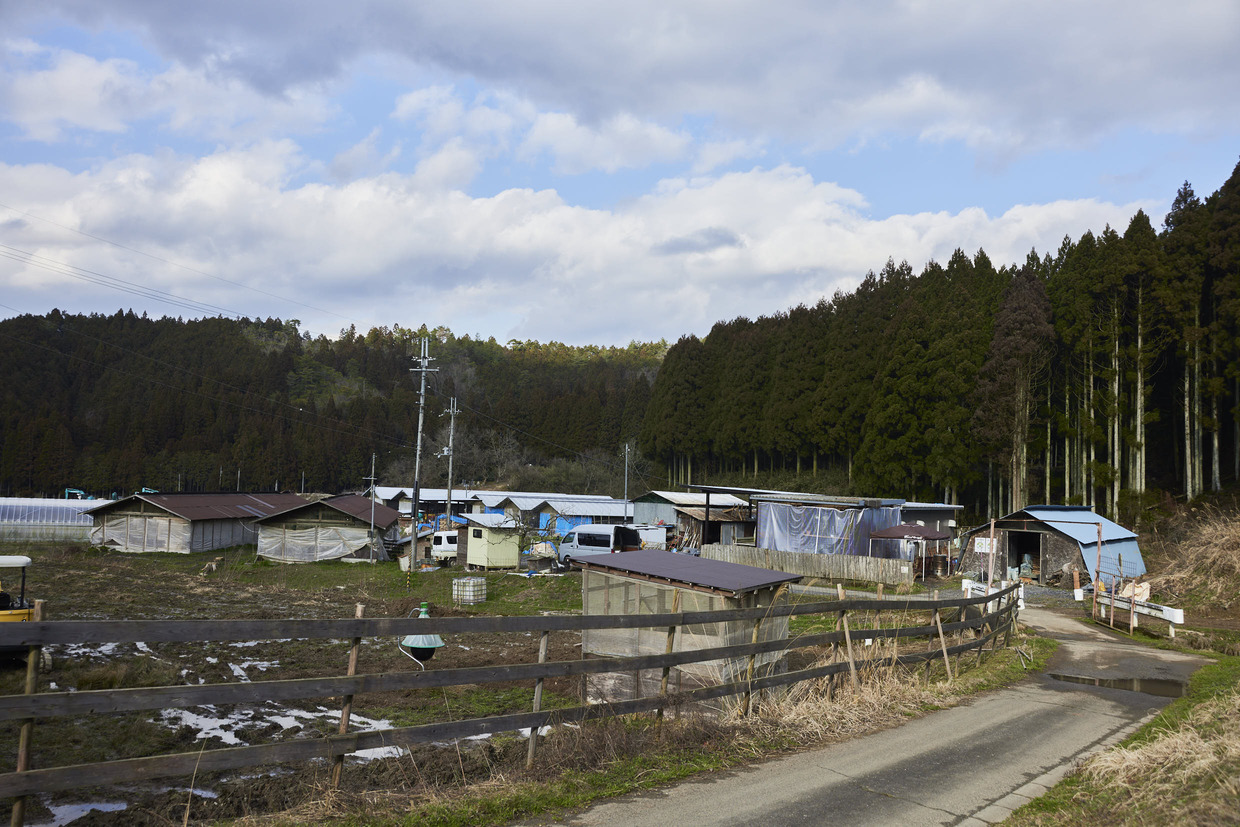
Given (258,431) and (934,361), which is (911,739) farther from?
(258,431)

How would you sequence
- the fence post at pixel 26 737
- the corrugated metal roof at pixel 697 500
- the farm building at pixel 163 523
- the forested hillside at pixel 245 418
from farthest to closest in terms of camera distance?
the forested hillside at pixel 245 418
the corrugated metal roof at pixel 697 500
the farm building at pixel 163 523
the fence post at pixel 26 737

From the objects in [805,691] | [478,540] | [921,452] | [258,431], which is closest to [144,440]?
[258,431]

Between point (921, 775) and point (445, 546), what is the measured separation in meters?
33.5

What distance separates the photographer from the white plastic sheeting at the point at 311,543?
39.2 metres

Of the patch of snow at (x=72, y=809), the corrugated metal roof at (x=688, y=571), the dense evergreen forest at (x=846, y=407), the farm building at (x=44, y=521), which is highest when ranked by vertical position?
the dense evergreen forest at (x=846, y=407)

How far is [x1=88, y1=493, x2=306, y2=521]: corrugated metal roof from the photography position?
42375 millimetres

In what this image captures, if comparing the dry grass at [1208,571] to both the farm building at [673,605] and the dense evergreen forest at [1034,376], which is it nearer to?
the dense evergreen forest at [1034,376]

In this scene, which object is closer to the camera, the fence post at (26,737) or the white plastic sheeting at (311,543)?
the fence post at (26,737)

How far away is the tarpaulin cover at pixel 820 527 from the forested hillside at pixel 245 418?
49.3m

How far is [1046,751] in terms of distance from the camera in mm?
7680

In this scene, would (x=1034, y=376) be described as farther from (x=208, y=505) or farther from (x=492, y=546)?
(x=208, y=505)

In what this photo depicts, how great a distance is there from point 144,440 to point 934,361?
4220 inches

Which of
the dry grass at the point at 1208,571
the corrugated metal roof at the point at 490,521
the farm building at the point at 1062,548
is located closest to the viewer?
the dry grass at the point at 1208,571

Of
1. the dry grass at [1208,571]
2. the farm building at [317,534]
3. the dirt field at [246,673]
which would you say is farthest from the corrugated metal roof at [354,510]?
the dry grass at [1208,571]
